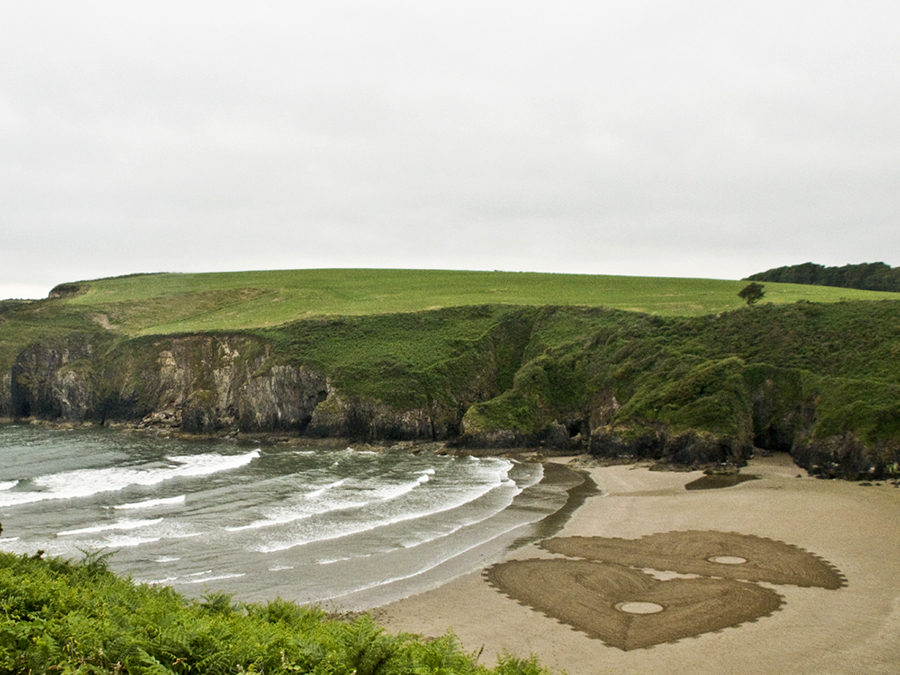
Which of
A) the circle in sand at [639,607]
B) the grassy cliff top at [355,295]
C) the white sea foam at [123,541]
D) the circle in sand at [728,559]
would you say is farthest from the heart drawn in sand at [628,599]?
the grassy cliff top at [355,295]

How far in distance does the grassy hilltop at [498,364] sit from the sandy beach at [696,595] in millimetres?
15709

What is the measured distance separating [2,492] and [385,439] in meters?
32.9

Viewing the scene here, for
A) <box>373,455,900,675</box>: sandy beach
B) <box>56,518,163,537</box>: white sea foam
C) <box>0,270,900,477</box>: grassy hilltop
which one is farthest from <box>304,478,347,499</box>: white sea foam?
<box>0,270,900,477</box>: grassy hilltop

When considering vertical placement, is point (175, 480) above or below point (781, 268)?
below

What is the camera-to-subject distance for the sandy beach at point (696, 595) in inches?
750

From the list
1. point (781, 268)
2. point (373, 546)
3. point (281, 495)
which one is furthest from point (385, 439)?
point (781, 268)

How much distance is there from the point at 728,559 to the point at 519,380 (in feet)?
132

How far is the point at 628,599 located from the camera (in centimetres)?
2367

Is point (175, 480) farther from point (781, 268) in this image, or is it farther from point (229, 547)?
point (781, 268)

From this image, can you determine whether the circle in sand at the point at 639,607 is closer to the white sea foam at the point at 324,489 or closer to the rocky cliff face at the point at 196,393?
the white sea foam at the point at 324,489

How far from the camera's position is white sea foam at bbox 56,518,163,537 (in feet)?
115

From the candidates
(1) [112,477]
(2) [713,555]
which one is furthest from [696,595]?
(1) [112,477]

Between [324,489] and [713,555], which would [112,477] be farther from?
[713,555]

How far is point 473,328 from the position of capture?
268 ft
